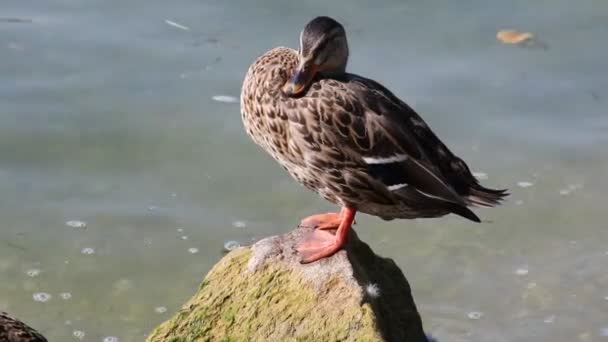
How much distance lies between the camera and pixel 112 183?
26.5 ft

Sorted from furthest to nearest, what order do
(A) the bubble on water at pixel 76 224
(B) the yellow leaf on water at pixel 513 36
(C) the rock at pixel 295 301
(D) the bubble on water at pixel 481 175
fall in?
(B) the yellow leaf on water at pixel 513 36 → (D) the bubble on water at pixel 481 175 → (A) the bubble on water at pixel 76 224 → (C) the rock at pixel 295 301

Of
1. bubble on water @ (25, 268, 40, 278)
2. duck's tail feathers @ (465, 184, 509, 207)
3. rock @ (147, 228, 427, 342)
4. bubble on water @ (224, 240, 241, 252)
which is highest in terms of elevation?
duck's tail feathers @ (465, 184, 509, 207)

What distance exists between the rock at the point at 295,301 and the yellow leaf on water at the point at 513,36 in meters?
4.79

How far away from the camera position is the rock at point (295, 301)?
5.07 m

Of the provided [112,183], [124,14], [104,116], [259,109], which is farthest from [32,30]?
[259,109]

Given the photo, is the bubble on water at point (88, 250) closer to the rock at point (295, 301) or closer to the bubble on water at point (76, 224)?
the bubble on water at point (76, 224)

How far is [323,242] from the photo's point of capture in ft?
17.9

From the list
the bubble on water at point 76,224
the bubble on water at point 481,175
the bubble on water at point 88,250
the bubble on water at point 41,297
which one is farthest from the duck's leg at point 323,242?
the bubble on water at point 481,175

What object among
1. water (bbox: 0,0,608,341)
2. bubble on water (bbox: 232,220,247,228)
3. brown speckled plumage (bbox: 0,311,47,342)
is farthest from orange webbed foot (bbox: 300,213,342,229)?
bubble on water (bbox: 232,220,247,228)

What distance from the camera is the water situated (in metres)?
7.09

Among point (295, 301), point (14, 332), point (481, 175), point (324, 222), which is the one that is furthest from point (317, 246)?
point (481, 175)

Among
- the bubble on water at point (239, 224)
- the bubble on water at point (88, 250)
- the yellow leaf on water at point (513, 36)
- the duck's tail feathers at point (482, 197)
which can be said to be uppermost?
the duck's tail feathers at point (482, 197)

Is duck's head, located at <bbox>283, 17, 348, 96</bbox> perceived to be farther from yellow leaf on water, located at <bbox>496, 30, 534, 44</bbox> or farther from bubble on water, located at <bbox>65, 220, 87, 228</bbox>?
yellow leaf on water, located at <bbox>496, 30, 534, 44</bbox>

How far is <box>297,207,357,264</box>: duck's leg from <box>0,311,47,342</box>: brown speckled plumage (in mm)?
1282
